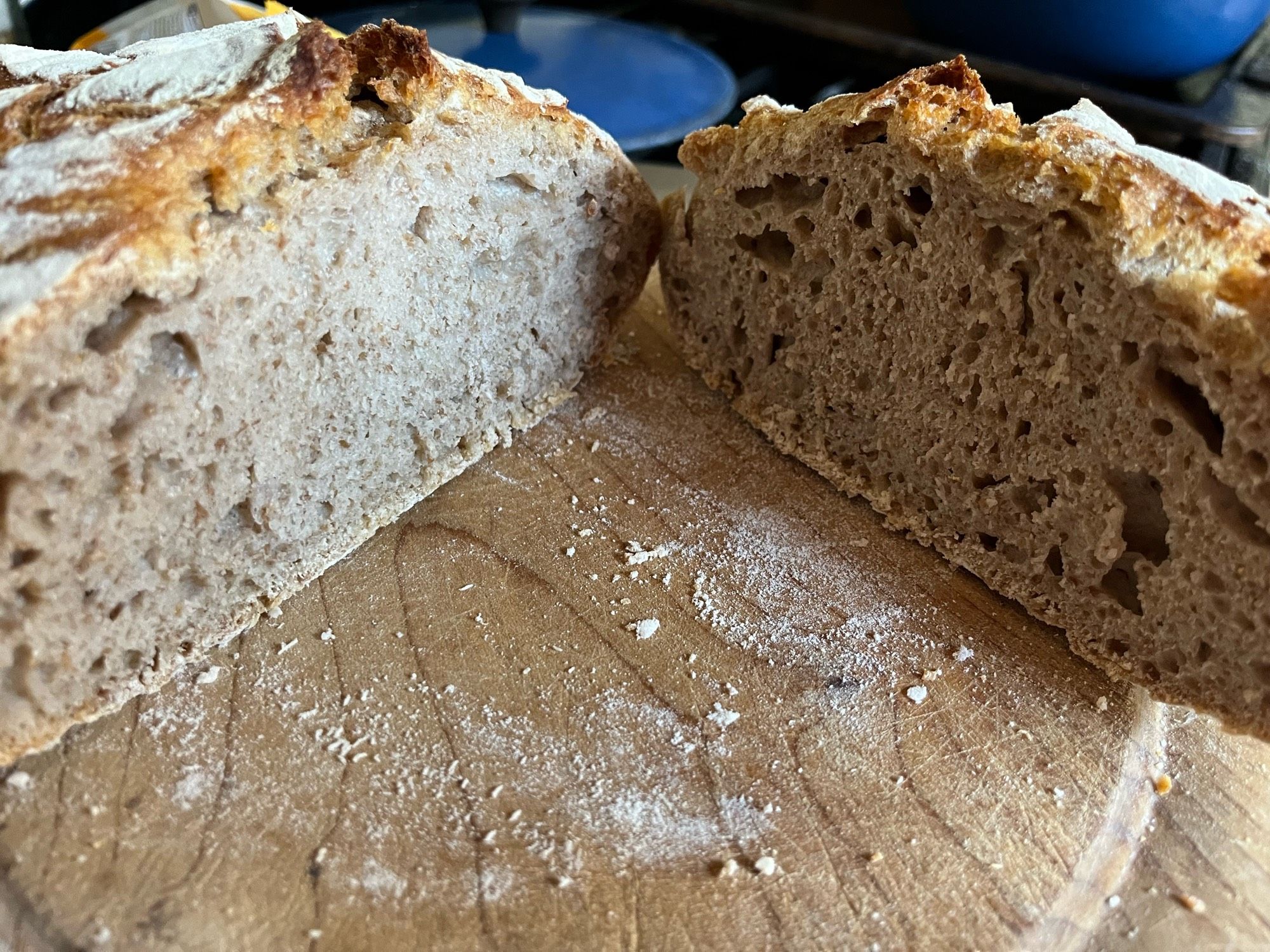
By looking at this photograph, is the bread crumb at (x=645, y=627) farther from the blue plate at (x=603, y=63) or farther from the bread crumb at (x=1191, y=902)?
the blue plate at (x=603, y=63)

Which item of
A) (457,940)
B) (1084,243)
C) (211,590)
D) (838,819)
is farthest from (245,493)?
(1084,243)

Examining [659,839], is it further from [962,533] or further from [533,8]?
[533,8]

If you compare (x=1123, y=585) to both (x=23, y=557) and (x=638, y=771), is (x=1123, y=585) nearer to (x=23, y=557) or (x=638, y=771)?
(x=638, y=771)

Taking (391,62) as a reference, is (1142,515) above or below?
below

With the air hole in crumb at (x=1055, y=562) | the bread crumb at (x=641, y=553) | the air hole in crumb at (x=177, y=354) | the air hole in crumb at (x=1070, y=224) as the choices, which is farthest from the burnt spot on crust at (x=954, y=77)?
the air hole in crumb at (x=177, y=354)

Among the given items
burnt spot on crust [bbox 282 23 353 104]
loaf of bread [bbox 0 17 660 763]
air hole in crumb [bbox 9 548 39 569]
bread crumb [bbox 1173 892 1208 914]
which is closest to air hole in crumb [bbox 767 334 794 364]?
loaf of bread [bbox 0 17 660 763]

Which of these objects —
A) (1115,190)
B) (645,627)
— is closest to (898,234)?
(1115,190)
